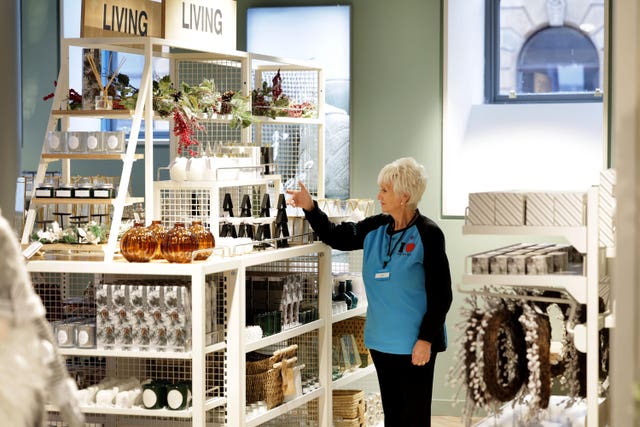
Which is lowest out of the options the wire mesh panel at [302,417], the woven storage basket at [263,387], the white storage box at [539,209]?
the wire mesh panel at [302,417]

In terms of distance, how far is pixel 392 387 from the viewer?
17.0 ft

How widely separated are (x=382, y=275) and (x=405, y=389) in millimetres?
563

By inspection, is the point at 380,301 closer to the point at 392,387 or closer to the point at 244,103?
the point at 392,387

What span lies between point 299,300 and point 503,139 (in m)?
2.36

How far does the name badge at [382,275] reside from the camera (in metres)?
5.19

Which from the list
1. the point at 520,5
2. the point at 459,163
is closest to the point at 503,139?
the point at 459,163

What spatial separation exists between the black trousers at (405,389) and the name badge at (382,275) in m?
0.37

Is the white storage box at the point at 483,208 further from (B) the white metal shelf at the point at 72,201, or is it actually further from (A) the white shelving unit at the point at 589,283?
(B) the white metal shelf at the point at 72,201

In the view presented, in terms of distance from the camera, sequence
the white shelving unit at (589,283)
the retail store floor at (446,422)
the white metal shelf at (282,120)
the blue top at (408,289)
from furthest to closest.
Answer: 1. the retail store floor at (446,422)
2. the white metal shelf at (282,120)
3. the blue top at (408,289)
4. the white shelving unit at (589,283)

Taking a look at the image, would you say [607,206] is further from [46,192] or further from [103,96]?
[46,192]

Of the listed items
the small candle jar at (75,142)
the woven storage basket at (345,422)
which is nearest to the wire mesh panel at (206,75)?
the small candle jar at (75,142)

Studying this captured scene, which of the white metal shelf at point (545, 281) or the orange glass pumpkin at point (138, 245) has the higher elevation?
the orange glass pumpkin at point (138, 245)

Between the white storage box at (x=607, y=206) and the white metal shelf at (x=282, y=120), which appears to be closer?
the white storage box at (x=607, y=206)

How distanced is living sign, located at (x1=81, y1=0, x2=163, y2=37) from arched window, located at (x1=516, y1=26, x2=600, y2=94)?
297 cm
